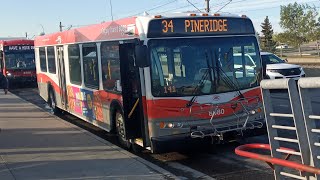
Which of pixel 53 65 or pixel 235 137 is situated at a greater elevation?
pixel 53 65

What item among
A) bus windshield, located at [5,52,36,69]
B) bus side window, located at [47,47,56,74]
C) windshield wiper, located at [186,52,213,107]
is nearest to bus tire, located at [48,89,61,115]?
bus side window, located at [47,47,56,74]

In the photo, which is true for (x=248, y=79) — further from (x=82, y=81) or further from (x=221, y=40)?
(x=82, y=81)

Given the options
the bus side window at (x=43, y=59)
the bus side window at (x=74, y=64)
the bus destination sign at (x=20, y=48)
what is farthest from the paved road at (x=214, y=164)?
the bus destination sign at (x=20, y=48)

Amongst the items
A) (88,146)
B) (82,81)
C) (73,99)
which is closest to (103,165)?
(88,146)

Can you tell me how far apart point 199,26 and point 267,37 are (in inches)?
2574

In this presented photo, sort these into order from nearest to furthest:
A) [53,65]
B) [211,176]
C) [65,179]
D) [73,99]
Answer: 1. [65,179]
2. [211,176]
3. [73,99]
4. [53,65]

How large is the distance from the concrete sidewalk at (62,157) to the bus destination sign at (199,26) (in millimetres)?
2313

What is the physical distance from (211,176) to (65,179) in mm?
2296

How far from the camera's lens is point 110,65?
9.43m

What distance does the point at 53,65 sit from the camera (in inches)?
573

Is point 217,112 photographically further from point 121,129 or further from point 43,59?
point 43,59

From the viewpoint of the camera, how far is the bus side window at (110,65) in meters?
9.04

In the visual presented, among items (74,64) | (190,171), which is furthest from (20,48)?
(190,171)

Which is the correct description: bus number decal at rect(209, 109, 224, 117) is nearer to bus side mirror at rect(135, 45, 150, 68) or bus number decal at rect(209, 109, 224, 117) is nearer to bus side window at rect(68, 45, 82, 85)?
bus side mirror at rect(135, 45, 150, 68)
